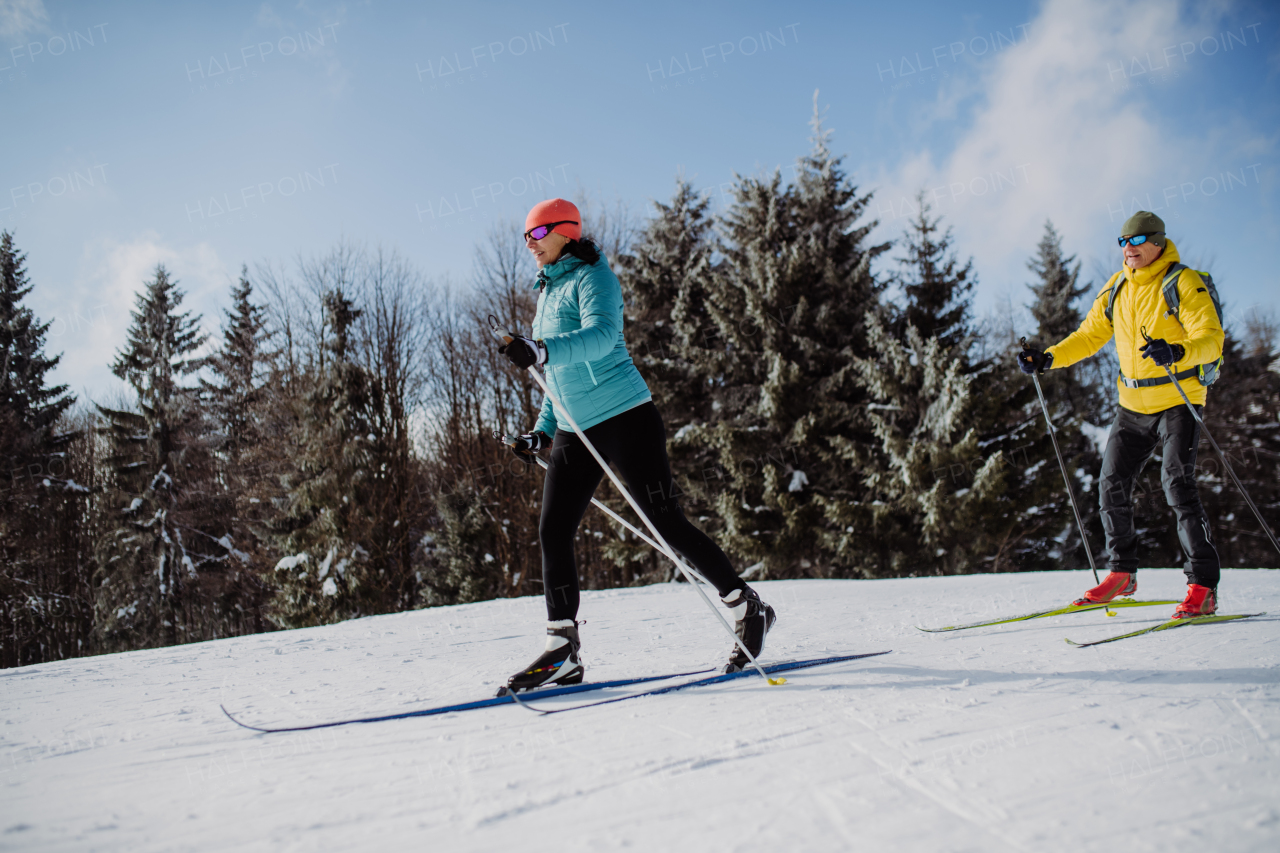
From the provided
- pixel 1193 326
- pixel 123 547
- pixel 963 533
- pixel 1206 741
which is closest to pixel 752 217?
pixel 963 533

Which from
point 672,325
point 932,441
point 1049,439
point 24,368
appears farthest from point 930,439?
point 24,368

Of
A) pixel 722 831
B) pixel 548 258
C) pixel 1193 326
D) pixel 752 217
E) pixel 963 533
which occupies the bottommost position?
pixel 963 533

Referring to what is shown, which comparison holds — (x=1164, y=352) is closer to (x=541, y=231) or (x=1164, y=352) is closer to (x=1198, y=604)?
(x=1198, y=604)

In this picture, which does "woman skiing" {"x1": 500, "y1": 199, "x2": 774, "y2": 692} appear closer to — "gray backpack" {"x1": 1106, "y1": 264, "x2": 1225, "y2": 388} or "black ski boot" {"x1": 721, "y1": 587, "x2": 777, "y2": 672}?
"black ski boot" {"x1": 721, "y1": 587, "x2": 777, "y2": 672}

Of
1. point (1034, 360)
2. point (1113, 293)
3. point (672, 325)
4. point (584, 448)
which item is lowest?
point (584, 448)

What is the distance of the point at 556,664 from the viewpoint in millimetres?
2402

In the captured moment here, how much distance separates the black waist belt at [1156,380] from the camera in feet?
10.3

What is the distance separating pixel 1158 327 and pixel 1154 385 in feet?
0.95

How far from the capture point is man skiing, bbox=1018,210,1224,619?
3059 millimetres

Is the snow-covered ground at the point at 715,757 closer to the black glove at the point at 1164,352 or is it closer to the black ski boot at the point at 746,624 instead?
the black ski boot at the point at 746,624

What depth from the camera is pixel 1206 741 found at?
56.7 inches

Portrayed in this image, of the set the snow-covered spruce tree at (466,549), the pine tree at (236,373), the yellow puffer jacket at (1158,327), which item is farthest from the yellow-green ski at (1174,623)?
the pine tree at (236,373)

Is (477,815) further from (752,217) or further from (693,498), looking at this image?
(752,217)

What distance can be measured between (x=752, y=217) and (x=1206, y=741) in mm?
13558
